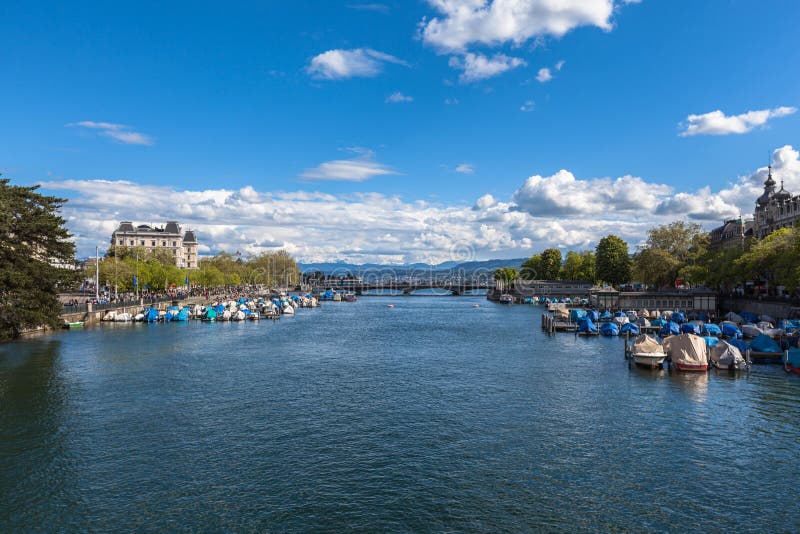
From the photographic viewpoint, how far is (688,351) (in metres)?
54.3

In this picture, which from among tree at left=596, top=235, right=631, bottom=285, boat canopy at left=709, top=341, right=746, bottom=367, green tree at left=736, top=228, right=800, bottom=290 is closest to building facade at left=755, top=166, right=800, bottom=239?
green tree at left=736, top=228, right=800, bottom=290

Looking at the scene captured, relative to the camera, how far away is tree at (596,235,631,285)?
16962 cm

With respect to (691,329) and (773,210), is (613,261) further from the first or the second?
(691,329)

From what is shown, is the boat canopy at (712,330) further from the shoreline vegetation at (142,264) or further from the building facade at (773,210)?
the building facade at (773,210)

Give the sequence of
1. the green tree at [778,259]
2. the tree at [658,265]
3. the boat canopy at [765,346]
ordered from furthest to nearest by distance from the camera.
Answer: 1. the tree at [658,265]
2. the green tree at [778,259]
3. the boat canopy at [765,346]

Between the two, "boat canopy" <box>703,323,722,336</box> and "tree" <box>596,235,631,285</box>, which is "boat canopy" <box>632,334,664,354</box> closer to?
"boat canopy" <box>703,323,722,336</box>

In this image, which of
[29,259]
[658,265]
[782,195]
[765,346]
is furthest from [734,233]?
[29,259]

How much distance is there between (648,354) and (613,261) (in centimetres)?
12236

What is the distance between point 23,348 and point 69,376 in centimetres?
2296

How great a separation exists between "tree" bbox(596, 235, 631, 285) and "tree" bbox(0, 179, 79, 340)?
480 ft

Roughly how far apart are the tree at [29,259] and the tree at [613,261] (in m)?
146

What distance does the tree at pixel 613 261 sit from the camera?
170m

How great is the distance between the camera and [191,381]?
4931 cm

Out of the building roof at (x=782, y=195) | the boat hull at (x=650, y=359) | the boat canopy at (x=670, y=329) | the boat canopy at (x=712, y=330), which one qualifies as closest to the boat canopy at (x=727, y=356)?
the boat hull at (x=650, y=359)
